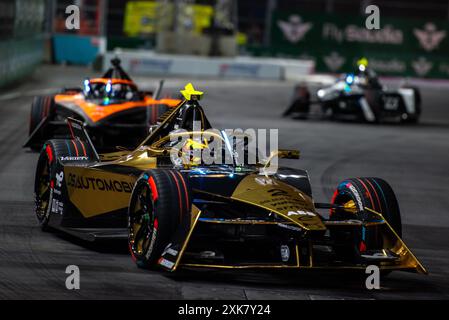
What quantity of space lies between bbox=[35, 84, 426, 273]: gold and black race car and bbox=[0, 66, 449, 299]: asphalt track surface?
19 cm

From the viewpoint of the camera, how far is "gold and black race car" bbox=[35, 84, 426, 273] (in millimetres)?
8984

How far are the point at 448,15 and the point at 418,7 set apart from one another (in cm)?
157

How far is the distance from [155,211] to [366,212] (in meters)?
1.88

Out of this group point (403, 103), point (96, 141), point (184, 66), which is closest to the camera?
point (96, 141)

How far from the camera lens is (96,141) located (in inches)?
758

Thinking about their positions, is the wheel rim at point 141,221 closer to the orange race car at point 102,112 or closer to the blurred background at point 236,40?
the orange race car at point 102,112

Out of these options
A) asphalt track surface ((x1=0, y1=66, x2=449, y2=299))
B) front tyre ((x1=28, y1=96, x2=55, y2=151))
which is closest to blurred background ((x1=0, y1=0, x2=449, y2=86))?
asphalt track surface ((x1=0, y1=66, x2=449, y2=299))

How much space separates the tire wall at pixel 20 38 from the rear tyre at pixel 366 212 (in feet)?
74.2

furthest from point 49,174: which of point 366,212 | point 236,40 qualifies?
point 236,40

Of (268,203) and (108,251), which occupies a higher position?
(268,203)

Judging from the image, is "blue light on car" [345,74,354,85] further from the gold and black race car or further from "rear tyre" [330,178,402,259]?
"rear tyre" [330,178,402,259]

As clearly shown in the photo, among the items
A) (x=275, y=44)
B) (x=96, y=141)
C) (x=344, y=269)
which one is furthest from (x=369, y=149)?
(x=275, y=44)

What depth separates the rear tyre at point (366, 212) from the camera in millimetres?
9516
